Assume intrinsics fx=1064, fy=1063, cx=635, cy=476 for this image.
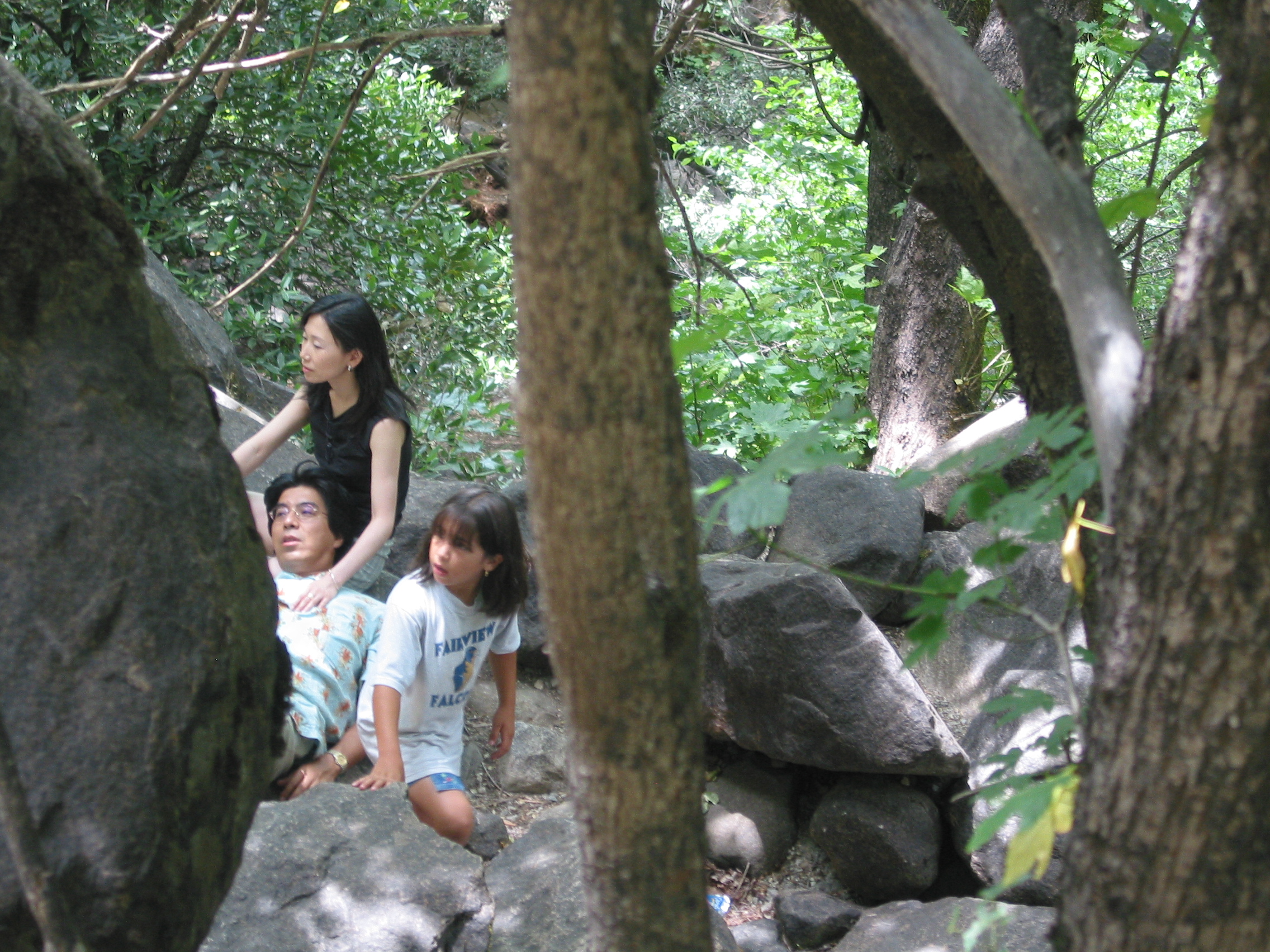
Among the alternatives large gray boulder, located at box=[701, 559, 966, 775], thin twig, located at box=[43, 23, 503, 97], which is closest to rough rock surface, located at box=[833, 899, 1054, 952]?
large gray boulder, located at box=[701, 559, 966, 775]

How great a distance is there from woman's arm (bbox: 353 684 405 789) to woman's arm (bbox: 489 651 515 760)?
0.46 metres

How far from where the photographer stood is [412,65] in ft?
32.8

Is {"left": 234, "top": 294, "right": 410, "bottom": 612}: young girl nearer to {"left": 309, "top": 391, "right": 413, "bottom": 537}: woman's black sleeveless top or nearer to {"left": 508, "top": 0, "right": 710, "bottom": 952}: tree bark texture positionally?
{"left": 309, "top": 391, "right": 413, "bottom": 537}: woman's black sleeveless top

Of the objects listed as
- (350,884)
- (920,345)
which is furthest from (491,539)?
(920,345)

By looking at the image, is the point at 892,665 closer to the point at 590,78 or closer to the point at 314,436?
the point at 314,436

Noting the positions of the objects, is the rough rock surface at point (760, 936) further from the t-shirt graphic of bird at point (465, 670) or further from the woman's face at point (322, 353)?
the woman's face at point (322, 353)

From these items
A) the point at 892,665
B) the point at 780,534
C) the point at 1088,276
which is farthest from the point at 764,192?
the point at 1088,276

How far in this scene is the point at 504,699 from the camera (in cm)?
354

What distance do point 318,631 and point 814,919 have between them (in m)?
1.98

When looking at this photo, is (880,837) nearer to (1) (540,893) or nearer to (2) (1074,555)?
(1) (540,893)

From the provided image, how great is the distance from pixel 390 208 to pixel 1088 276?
589cm

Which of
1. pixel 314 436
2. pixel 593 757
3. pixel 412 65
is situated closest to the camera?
pixel 593 757

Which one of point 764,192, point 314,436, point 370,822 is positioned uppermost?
point 764,192

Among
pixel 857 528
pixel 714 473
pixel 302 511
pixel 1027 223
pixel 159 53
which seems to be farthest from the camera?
pixel 714 473
